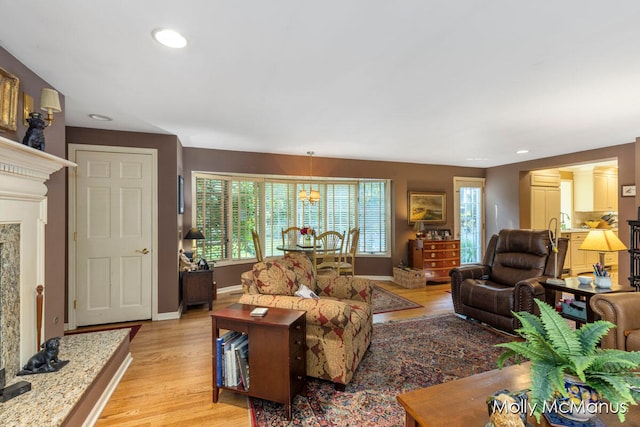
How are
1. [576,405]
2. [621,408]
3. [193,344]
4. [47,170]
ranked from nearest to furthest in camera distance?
[621,408] → [576,405] → [47,170] → [193,344]

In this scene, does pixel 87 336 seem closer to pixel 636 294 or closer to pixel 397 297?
pixel 397 297

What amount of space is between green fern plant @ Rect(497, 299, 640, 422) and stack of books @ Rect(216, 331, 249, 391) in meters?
1.56

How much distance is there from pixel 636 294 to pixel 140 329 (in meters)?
4.73

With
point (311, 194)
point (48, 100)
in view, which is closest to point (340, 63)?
point (48, 100)

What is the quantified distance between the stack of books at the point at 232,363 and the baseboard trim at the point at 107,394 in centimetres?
77

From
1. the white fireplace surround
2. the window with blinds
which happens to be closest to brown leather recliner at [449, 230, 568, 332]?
the window with blinds

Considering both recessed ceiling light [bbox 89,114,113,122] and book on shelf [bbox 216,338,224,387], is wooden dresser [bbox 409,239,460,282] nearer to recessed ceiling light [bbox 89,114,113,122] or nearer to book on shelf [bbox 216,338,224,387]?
book on shelf [bbox 216,338,224,387]

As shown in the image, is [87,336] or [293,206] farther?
[293,206]

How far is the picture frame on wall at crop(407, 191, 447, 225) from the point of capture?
20.3 ft

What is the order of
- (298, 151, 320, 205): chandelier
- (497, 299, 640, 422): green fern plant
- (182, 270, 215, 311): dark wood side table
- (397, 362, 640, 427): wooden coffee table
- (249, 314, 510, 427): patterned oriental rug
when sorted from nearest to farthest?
(497, 299, 640, 422): green fern plant < (397, 362, 640, 427): wooden coffee table < (249, 314, 510, 427): patterned oriental rug < (182, 270, 215, 311): dark wood side table < (298, 151, 320, 205): chandelier

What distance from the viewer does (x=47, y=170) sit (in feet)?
7.29

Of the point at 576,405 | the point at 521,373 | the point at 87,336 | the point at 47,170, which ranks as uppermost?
the point at 47,170

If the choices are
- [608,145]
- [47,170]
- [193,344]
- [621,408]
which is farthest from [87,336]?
[608,145]

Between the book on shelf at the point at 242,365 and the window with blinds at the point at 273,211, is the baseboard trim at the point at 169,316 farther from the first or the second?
the book on shelf at the point at 242,365
